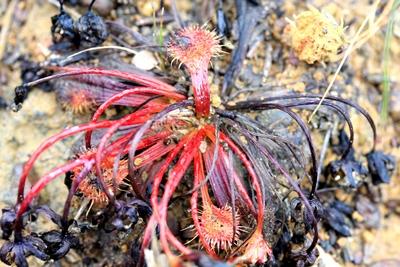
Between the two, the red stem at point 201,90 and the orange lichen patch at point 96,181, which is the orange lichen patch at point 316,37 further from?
the orange lichen patch at point 96,181

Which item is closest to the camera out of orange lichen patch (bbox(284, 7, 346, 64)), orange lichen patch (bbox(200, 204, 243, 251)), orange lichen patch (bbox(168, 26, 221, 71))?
orange lichen patch (bbox(200, 204, 243, 251))

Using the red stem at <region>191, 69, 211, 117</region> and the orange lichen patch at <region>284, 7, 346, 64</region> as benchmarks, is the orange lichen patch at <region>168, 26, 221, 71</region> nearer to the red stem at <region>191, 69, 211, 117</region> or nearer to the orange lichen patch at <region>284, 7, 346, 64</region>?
the red stem at <region>191, 69, 211, 117</region>

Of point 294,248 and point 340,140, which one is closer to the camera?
point 294,248

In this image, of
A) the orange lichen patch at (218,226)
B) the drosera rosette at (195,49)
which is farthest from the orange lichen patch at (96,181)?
the drosera rosette at (195,49)

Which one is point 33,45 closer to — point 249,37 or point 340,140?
point 249,37

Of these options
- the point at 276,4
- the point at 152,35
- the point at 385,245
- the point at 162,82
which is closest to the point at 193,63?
the point at 162,82

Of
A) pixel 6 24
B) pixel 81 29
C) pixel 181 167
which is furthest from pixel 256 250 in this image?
pixel 6 24

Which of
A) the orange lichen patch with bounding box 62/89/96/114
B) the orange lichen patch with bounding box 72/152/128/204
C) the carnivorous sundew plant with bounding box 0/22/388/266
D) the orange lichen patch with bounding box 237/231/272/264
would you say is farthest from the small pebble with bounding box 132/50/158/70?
the orange lichen patch with bounding box 237/231/272/264
